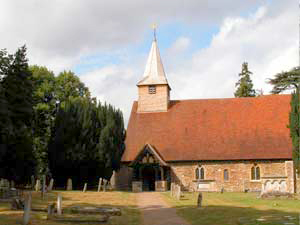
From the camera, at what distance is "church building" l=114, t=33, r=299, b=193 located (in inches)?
1526

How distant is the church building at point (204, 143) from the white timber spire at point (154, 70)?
16 cm

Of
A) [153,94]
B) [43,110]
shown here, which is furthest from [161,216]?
[43,110]

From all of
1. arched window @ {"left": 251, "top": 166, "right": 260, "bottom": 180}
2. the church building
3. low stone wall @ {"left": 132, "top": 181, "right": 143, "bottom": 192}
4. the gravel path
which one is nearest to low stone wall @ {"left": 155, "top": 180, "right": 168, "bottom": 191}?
the church building

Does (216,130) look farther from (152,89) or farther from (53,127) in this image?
(53,127)

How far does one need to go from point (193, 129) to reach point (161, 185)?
6756mm

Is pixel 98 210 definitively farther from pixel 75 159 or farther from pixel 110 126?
pixel 110 126

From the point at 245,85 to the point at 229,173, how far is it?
1984 cm

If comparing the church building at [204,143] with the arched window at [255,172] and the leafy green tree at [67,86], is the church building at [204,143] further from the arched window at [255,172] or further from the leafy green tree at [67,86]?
the leafy green tree at [67,86]

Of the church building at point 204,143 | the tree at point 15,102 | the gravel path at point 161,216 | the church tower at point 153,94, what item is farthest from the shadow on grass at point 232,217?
the church tower at point 153,94

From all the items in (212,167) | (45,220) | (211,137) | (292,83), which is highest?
(292,83)

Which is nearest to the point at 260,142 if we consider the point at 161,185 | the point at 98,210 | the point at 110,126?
the point at 161,185

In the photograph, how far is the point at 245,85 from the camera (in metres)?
56.4

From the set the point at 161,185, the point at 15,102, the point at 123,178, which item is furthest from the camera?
the point at 123,178

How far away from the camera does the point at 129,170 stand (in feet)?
134
